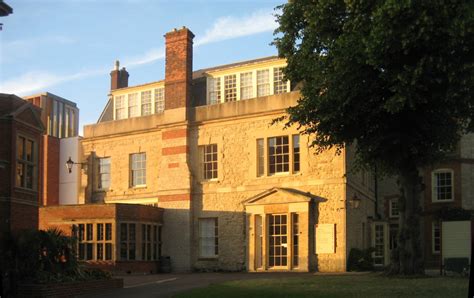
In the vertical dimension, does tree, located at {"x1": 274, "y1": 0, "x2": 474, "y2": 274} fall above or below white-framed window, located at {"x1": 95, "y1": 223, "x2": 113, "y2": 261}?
above

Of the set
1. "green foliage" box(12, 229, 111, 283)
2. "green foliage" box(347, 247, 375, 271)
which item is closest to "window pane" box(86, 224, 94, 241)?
"green foliage" box(12, 229, 111, 283)

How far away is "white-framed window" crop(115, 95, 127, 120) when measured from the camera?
4000 cm

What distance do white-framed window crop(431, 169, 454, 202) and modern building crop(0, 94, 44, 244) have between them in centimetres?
2758

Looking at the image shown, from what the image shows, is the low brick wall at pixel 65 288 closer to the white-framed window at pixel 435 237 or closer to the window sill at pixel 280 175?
the window sill at pixel 280 175

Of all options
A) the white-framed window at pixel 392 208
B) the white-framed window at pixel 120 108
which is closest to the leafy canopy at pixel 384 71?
the white-framed window at pixel 120 108

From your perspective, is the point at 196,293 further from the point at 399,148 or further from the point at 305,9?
the point at 305,9

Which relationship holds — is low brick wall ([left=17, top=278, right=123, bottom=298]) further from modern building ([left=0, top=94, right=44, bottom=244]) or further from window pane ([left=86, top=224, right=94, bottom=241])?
window pane ([left=86, top=224, right=94, bottom=241])

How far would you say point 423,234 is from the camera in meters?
41.6

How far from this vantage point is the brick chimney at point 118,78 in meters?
Answer: 43.5

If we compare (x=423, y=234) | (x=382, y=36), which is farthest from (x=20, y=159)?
(x=423, y=234)

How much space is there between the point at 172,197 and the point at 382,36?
60.5 feet

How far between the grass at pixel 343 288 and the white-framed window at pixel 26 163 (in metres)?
7.99

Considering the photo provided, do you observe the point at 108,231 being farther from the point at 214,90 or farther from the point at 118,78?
the point at 118,78

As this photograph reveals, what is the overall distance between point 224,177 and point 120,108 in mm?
10066
